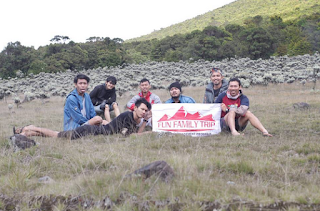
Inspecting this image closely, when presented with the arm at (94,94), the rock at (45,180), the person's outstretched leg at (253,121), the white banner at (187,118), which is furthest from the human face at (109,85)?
the rock at (45,180)

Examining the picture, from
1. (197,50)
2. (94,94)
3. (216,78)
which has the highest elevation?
(197,50)

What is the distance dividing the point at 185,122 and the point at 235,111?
3.38 ft

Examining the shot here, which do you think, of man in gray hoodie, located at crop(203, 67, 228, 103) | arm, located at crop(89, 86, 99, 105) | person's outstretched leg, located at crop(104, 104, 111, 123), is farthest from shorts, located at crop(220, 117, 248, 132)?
arm, located at crop(89, 86, 99, 105)

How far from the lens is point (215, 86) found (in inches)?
306

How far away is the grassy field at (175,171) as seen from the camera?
3125mm

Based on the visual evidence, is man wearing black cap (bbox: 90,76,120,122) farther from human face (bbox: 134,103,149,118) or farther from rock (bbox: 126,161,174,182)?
rock (bbox: 126,161,174,182)

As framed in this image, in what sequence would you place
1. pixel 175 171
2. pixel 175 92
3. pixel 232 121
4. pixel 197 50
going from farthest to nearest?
1. pixel 197 50
2. pixel 175 92
3. pixel 232 121
4. pixel 175 171

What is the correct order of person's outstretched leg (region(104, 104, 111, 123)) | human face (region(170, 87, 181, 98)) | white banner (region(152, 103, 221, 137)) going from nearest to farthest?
white banner (region(152, 103, 221, 137)) < human face (region(170, 87, 181, 98)) < person's outstretched leg (region(104, 104, 111, 123))

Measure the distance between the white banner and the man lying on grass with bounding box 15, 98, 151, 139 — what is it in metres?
0.38

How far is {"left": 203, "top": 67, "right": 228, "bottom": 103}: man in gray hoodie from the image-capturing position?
7.59m

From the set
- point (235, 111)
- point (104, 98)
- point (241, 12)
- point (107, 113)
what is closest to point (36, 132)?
point (107, 113)

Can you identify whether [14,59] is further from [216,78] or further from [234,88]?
[234,88]

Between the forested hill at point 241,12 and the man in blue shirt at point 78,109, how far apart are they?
58.1 meters

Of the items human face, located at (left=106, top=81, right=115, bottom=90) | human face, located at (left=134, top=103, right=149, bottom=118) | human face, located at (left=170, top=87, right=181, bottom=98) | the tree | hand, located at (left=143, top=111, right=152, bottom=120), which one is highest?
the tree
